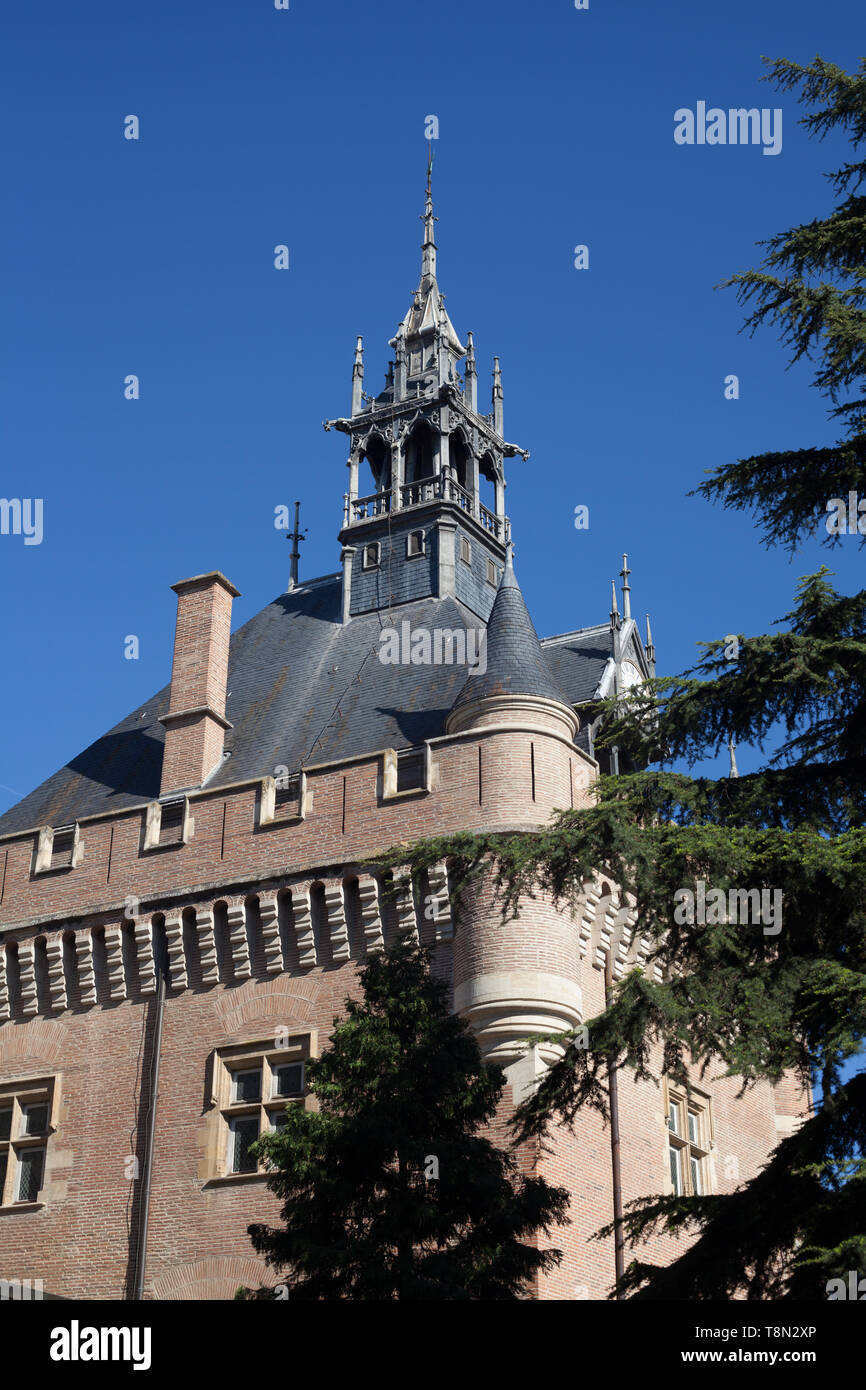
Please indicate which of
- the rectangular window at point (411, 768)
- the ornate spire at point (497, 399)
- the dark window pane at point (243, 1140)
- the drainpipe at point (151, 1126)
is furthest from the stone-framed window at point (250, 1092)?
the ornate spire at point (497, 399)

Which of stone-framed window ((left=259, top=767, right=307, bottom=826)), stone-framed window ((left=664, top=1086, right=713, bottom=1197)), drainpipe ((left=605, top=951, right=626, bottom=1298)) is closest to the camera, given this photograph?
drainpipe ((left=605, top=951, right=626, bottom=1298))

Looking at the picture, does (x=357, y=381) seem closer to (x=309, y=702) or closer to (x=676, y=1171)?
(x=309, y=702)

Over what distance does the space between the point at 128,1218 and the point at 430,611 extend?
11890 millimetres

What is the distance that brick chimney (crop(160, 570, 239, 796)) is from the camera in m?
26.9

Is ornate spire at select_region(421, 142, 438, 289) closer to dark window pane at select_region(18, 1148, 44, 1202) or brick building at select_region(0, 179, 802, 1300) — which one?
brick building at select_region(0, 179, 802, 1300)

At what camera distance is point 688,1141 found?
982 inches

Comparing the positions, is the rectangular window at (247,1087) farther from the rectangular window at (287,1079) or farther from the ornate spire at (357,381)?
the ornate spire at (357,381)

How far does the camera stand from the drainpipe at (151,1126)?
22.2 meters

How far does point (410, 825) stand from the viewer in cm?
2314

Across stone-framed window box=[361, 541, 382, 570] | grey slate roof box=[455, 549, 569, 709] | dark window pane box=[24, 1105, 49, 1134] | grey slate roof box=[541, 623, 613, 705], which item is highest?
stone-framed window box=[361, 541, 382, 570]

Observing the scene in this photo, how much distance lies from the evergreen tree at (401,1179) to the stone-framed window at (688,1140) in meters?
8.60

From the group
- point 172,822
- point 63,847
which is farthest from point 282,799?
point 63,847

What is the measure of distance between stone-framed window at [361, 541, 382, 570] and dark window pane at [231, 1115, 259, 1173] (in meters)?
12.1

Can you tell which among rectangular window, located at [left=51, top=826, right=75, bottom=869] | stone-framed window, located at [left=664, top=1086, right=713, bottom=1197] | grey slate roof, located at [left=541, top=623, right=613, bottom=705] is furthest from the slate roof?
stone-framed window, located at [left=664, top=1086, right=713, bottom=1197]
